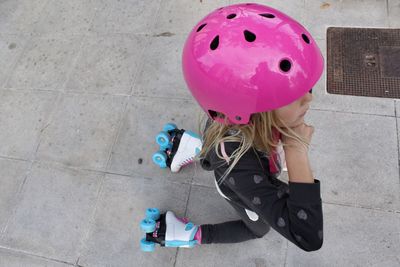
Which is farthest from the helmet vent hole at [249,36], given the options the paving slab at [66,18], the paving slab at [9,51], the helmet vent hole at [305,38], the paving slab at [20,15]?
the paving slab at [20,15]

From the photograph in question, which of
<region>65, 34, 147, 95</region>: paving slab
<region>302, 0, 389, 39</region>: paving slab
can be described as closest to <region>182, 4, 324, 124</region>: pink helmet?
<region>302, 0, 389, 39</region>: paving slab

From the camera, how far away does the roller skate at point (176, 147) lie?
3089mm

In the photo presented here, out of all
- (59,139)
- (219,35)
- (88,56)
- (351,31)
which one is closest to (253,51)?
(219,35)

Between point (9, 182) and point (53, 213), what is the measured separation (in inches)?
25.4

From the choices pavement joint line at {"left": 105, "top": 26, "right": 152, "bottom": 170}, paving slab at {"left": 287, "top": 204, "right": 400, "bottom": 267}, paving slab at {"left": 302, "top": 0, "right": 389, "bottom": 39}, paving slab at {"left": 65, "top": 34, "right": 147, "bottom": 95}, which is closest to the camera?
paving slab at {"left": 287, "top": 204, "right": 400, "bottom": 267}

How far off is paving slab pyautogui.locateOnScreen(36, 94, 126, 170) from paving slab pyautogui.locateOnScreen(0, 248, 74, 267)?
0.89 meters

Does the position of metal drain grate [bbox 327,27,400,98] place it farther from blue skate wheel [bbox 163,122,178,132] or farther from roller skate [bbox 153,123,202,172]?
blue skate wheel [bbox 163,122,178,132]

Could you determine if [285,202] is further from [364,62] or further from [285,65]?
[364,62]

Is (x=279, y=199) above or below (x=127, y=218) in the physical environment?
above

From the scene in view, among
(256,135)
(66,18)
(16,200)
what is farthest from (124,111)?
(256,135)

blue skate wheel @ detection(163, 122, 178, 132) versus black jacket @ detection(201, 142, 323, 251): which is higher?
black jacket @ detection(201, 142, 323, 251)

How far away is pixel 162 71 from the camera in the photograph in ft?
12.6

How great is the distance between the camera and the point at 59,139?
371 cm

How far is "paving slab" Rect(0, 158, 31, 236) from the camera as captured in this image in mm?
3453
